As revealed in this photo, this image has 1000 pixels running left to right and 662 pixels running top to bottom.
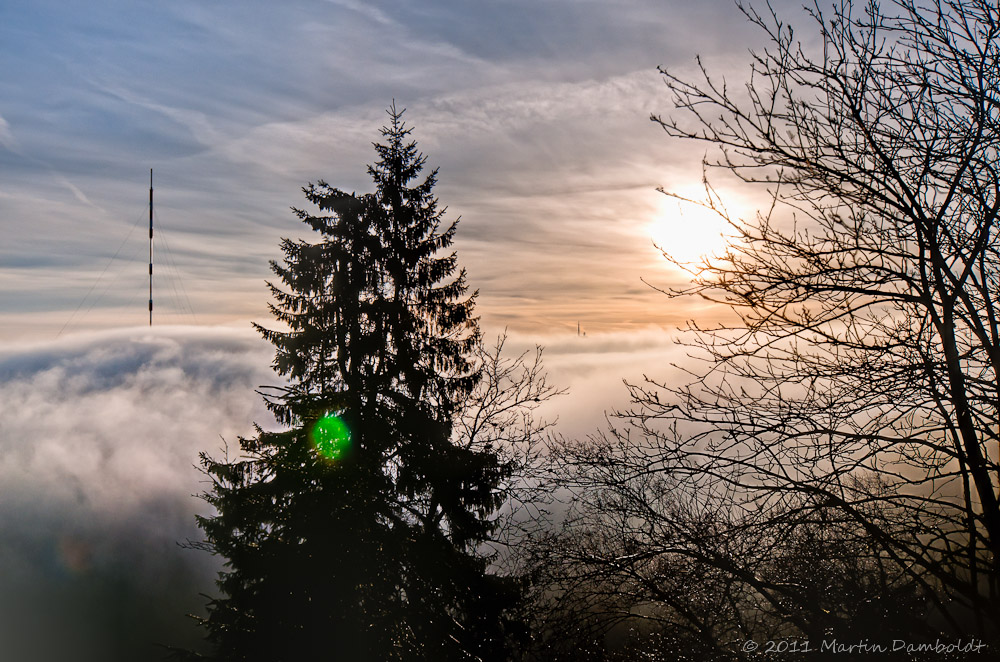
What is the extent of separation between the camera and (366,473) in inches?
432

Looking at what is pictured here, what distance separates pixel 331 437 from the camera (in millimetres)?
10930

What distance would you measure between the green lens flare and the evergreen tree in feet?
0.07

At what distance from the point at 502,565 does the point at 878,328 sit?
12.9 metres

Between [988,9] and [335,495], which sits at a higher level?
[988,9]

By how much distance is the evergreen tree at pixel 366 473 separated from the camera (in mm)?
10305

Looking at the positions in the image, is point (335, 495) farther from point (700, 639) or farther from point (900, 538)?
point (900, 538)

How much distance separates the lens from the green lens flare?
10.8m

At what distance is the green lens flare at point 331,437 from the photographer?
10.8 m

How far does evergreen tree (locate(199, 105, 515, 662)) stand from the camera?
10305mm

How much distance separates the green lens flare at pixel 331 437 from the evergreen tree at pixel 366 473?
2 cm

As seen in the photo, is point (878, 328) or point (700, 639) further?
point (700, 639)

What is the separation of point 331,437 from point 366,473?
32.2 inches

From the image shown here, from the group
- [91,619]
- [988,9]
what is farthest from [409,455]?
[91,619]

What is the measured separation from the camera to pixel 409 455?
13.3 metres
